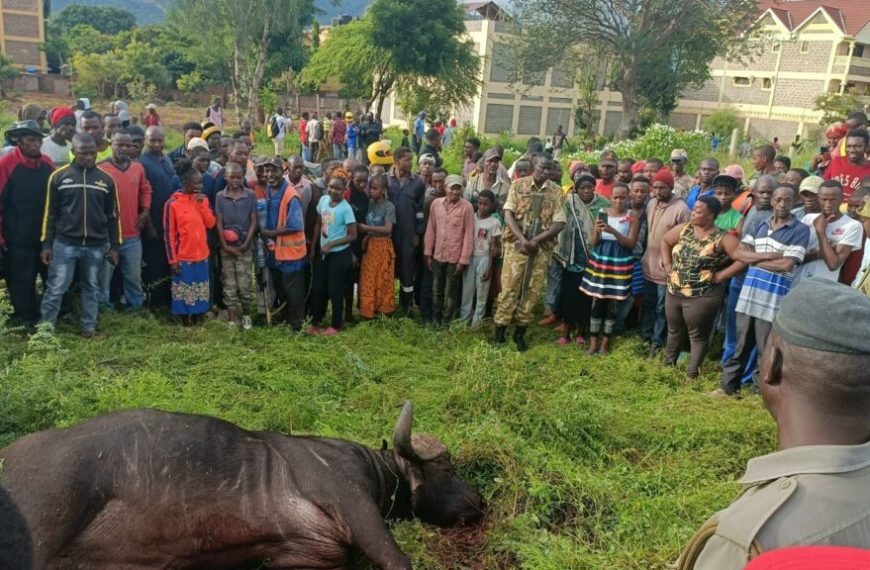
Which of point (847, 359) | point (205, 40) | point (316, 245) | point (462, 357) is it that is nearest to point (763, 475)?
point (847, 359)

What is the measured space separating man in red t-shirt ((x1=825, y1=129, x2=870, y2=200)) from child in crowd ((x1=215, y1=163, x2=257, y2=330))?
241 inches

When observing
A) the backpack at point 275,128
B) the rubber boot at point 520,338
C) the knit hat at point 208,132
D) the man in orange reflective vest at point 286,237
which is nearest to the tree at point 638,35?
the backpack at point 275,128

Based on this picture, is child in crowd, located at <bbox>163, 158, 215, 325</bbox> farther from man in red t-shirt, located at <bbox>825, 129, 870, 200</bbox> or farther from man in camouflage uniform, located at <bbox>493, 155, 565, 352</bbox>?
man in red t-shirt, located at <bbox>825, 129, 870, 200</bbox>

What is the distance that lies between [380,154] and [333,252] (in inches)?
80.6

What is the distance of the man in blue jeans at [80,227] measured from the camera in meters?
5.95

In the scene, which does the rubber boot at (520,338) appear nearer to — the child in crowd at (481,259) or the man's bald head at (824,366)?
the child in crowd at (481,259)

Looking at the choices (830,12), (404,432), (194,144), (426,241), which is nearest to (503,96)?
(830,12)

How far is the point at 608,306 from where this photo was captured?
6.83 m

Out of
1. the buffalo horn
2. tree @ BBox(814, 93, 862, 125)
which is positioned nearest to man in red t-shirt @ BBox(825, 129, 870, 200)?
the buffalo horn

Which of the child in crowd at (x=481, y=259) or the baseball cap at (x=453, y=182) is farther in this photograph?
the child in crowd at (x=481, y=259)

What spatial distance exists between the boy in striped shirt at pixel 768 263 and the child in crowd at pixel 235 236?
4.49 metres

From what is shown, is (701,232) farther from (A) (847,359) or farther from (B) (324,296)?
(A) (847,359)

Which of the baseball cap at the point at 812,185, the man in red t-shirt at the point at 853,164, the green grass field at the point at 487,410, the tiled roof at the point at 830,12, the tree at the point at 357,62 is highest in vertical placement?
the tiled roof at the point at 830,12

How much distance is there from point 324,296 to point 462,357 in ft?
5.97
